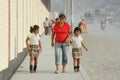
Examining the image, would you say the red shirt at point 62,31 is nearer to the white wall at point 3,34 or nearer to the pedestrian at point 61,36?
the pedestrian at point 61,36

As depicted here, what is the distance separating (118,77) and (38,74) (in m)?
2.90

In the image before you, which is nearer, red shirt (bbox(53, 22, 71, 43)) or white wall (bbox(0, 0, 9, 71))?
white wall (bbox(0, 0, 9, 71))

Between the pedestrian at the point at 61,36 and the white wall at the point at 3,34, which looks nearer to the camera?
the white wall at the point at 3,34

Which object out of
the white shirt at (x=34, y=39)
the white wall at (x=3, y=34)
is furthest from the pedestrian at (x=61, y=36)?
the white wall at (x=3, y=34)

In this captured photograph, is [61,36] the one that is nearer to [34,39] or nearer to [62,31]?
[62,31]

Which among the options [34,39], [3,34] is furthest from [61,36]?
[3,34]

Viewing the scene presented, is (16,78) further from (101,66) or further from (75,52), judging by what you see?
(101,66)

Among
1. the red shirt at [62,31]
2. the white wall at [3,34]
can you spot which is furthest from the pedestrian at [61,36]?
the white wall at [3,34]

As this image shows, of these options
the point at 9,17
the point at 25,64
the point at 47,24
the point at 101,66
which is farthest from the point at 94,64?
the point at 47,24

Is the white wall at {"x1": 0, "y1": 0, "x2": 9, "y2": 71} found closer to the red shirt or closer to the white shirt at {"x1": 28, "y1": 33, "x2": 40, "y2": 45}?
the white shirt at {"x1": 28, "y1": 33, "x2": 40, "y2": 45}

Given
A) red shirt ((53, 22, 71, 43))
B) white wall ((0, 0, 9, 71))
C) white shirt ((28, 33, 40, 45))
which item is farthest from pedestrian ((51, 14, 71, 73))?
white wall ((0, 0, 9, 71))

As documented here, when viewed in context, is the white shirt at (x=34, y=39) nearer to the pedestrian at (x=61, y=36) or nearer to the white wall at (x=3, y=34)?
the pedestrian at (x=61, y=36)

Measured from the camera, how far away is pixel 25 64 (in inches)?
598

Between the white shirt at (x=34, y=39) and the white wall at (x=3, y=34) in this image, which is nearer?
the white wall at (x=3, y=34)
